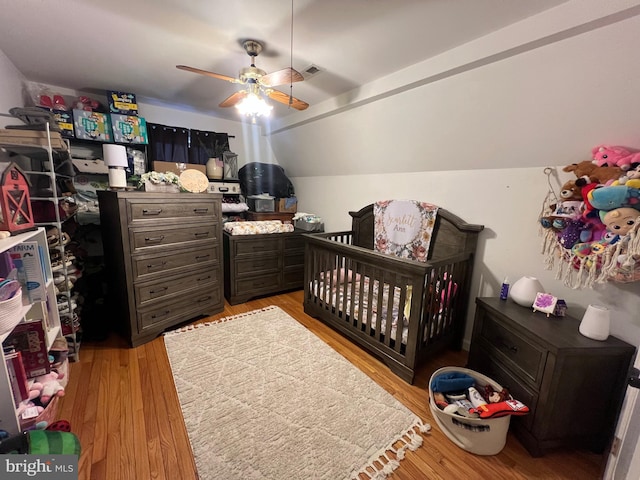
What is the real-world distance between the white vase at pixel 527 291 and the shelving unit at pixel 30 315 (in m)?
2.63

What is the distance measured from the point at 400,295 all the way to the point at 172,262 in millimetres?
1964

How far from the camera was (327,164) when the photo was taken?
3.42m

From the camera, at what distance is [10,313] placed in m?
1.11

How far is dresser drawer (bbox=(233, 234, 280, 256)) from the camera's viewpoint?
296 centimetres

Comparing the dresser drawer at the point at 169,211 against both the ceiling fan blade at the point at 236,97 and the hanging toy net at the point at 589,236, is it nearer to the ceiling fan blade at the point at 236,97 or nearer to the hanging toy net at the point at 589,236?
the ceiling fan blade at the point at 236,97

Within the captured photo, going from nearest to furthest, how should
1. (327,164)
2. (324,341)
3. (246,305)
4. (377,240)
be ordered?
1. (324,341)
2. (377,240)
3. (246,305)
4. (327,164)

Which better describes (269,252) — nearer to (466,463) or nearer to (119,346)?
(119,346)

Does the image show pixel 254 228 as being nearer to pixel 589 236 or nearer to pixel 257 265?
pixel 257 265

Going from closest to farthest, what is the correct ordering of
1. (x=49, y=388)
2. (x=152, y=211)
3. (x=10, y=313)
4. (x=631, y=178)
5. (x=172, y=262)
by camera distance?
(x=10, y=313), (x=631, y=178), (x=49, y=388), (x=152, y=211), (x=172, y=262)

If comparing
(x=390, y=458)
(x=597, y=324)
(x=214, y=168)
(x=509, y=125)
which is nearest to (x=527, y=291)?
(x=597, y=324)

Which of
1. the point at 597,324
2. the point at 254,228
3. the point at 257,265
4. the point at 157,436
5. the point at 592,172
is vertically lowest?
the point at 157,436

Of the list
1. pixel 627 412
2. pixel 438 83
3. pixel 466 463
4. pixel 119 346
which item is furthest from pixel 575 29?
pixel 119 346

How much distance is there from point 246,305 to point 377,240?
1671mm

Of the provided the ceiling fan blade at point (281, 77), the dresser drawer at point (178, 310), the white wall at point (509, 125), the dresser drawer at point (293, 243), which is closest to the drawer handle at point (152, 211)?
the dresser drawer at point (178, 310)
